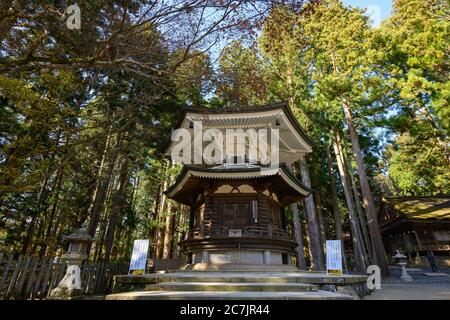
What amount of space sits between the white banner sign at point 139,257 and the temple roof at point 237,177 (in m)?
3.77

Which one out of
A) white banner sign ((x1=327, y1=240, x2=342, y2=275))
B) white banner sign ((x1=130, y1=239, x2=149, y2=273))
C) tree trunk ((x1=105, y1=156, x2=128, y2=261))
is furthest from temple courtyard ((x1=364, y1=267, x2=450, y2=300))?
tree trunk ((x1=105, y1=156, x2=128, y2=261))

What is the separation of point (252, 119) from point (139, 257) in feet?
26.9

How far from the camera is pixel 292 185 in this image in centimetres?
1263

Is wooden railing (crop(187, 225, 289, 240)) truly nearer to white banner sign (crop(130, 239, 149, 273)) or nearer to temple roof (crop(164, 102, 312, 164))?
white banner sign (crop(130, 239, 149, 273))

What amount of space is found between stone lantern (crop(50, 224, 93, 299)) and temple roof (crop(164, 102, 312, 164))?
7.06m

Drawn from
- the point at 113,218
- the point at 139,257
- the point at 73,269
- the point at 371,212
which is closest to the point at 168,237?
the point at 113,218

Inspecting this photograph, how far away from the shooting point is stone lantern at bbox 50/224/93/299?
732 centimetres

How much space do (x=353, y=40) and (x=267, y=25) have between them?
1436cm

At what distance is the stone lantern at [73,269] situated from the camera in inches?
288

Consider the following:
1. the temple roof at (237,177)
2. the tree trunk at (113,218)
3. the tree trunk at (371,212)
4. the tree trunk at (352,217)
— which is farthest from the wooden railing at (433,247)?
the tree trunk at (113,218)

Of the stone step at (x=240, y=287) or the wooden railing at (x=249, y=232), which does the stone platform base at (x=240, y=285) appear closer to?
the stone step at (x=240, y=287)

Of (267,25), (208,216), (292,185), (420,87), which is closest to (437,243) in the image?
(420,87)

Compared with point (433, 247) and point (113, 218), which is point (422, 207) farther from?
point (113, 218)
